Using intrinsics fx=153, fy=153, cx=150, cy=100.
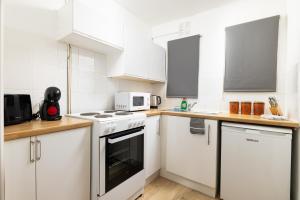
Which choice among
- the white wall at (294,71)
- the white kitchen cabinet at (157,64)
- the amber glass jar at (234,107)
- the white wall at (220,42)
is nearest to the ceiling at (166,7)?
the white wall at (220,42)

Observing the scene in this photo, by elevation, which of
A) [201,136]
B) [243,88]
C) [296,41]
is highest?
[296,41]

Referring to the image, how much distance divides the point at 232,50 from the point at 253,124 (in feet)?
3.53

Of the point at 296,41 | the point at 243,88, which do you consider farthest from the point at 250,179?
the point at 296,41

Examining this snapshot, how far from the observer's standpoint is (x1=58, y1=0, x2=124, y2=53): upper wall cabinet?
4.66ft

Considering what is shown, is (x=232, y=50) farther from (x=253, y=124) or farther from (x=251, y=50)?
(x=253, y=124)

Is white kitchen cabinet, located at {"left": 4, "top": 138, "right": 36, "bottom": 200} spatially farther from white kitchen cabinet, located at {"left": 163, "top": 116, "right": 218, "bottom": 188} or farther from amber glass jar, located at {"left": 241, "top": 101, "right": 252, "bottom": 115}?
amber glass jar, located at {"left": 241, "top": 101, "right": 252, "bottom": 115}

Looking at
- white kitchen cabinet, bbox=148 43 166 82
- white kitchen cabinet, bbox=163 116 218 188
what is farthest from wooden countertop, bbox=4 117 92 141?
white kitchen cabinet, bbox=148 43 166 82

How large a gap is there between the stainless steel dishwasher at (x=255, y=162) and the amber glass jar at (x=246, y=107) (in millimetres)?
471

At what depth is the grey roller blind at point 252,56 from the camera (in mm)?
1818

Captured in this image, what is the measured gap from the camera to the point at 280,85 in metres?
1.80

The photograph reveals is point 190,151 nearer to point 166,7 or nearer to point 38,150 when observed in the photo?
point 38,150

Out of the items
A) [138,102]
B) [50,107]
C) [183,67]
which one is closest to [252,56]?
[183,67]

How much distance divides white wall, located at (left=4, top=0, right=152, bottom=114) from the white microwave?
1.06 feet

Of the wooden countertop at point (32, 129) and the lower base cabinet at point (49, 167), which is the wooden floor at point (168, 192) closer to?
the lower base cabinet at point (49, 167)
